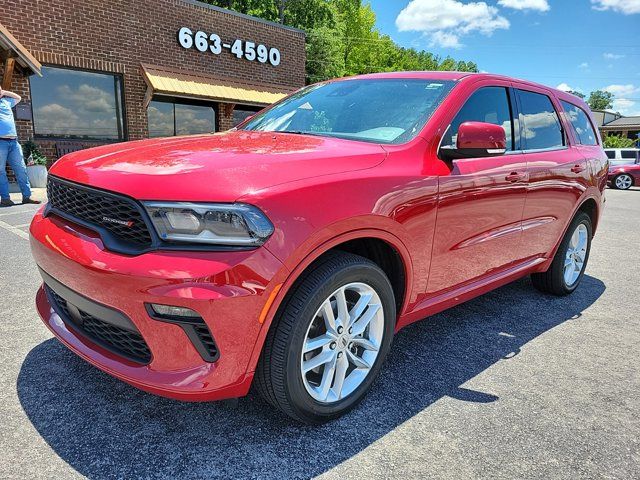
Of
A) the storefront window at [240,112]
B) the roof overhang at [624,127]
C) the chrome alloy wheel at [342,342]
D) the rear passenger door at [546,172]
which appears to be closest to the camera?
the chrome alloy wheel at [342,342]

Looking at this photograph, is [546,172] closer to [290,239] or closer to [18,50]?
[290,239]

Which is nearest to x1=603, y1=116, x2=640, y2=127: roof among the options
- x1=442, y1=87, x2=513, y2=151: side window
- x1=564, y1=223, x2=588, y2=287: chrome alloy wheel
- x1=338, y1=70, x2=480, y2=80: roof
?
x1=564, y1=223, x2=588, y2=287: chrome alloy wheel

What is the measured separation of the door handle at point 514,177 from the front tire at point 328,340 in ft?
4.20

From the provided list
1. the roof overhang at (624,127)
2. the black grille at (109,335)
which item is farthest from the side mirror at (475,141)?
the roof overhang at (624,127)

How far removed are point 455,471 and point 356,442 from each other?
0.43 meters

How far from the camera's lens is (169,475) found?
1.87 meters

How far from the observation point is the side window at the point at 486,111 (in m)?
2.74

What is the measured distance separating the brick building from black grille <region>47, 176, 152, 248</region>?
913cm

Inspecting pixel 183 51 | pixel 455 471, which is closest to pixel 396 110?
pixel 455 471

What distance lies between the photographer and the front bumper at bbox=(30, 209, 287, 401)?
1.72 meters

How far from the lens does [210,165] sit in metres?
1.94

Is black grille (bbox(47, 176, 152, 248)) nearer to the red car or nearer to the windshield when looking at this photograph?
the red car

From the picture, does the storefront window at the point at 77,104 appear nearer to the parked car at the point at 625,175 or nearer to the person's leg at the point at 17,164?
the person's leg at the point at 17,164

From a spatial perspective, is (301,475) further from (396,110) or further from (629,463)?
(396,110)
